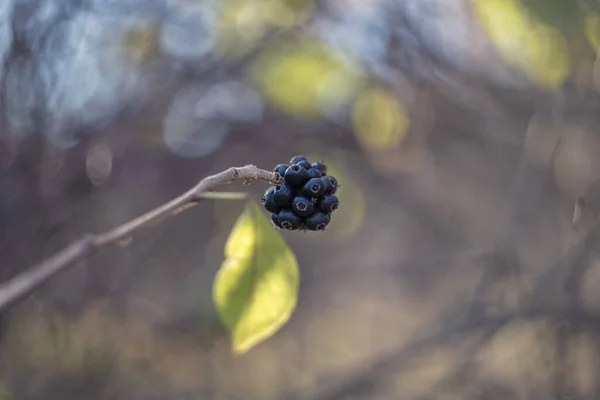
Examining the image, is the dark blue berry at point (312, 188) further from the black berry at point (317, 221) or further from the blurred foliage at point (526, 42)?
the blurred foliage at point (526, 42)

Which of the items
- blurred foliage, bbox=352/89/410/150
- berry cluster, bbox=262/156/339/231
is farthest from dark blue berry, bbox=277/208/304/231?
blurred foliage, bbox=352/89/410/150

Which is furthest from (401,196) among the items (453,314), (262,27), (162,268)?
(162,268)

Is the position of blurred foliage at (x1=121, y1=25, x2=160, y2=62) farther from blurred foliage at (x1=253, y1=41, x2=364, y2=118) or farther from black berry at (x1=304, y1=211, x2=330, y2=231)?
black berry at (x1=304, y1=211, x2=330, y2=231)

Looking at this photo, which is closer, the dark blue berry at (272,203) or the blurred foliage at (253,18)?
the dark blue berry at (272,203)

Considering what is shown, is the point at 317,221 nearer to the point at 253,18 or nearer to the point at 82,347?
the point at 253,18

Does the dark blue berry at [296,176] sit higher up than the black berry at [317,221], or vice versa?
the dark blue berry at [296,176]

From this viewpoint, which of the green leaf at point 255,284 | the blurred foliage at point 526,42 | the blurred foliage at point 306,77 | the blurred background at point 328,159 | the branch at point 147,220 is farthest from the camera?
the blurred foliage at point 306,77

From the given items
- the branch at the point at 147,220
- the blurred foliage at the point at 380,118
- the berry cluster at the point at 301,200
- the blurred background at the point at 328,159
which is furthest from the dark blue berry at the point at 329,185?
the blurred foliage at the point at 380,118

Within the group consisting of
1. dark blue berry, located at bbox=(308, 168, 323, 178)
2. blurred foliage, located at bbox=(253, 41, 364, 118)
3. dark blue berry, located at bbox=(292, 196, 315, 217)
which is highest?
blurred foliage, located at bbox=(253, 41, 364, 118)

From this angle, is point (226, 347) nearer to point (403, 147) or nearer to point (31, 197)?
point (403, 147)
